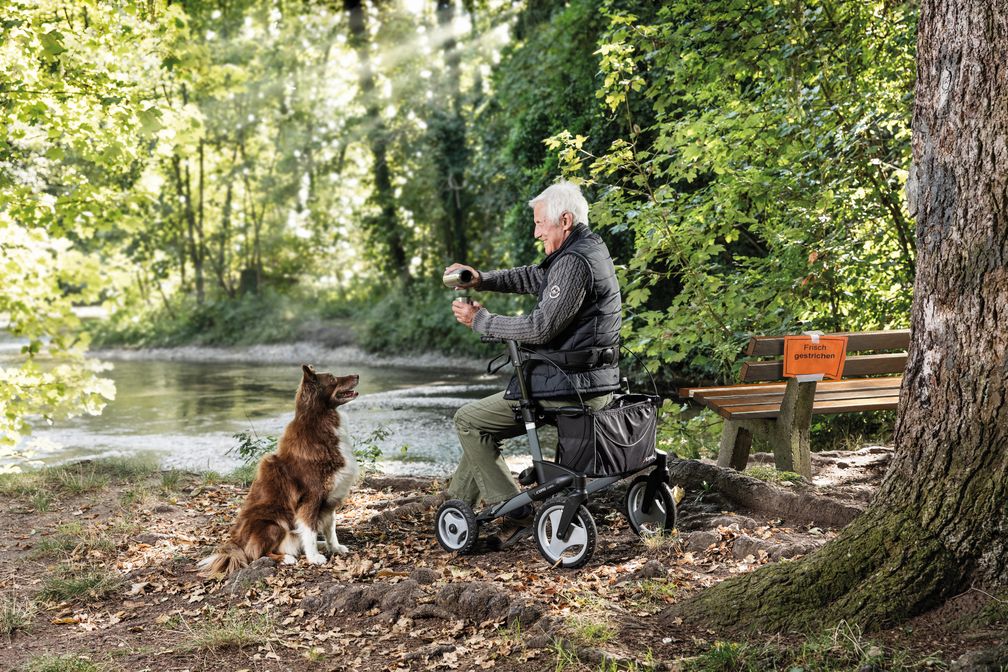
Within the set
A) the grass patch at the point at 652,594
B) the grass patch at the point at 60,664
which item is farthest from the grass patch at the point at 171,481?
the grass patch at the point at 652,594

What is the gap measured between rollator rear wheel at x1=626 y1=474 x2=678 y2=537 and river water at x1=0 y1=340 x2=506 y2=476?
1888 millimetres

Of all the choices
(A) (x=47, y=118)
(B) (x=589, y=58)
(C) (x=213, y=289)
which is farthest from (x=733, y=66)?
(C) (x=213, y=289)

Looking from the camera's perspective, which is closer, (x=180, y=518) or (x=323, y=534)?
(x=323, y=534)

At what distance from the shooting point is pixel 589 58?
1544 cm

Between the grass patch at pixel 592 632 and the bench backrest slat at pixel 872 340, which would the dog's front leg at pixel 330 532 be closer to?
the grass patch at pixel 592 632

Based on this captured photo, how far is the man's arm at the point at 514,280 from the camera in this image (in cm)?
503

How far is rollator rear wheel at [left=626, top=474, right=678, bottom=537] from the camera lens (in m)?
4.80

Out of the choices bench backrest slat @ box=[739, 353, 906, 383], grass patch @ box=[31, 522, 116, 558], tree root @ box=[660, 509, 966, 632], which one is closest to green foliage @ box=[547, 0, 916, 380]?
bench backrest slat @ box=[739, 353, 906, 383]

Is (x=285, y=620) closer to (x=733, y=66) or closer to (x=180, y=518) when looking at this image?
(x=180, y=518)

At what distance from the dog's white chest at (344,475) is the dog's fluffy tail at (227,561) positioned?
1.95 feet

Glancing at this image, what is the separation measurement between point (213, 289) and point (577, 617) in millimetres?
31430

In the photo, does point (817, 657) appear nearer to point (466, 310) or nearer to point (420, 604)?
point (420, 604)

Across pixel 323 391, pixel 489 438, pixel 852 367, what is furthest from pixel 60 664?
pixel 852 367

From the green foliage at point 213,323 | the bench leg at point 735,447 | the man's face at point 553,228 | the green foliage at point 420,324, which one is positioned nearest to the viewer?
the man's face at point 553,228
